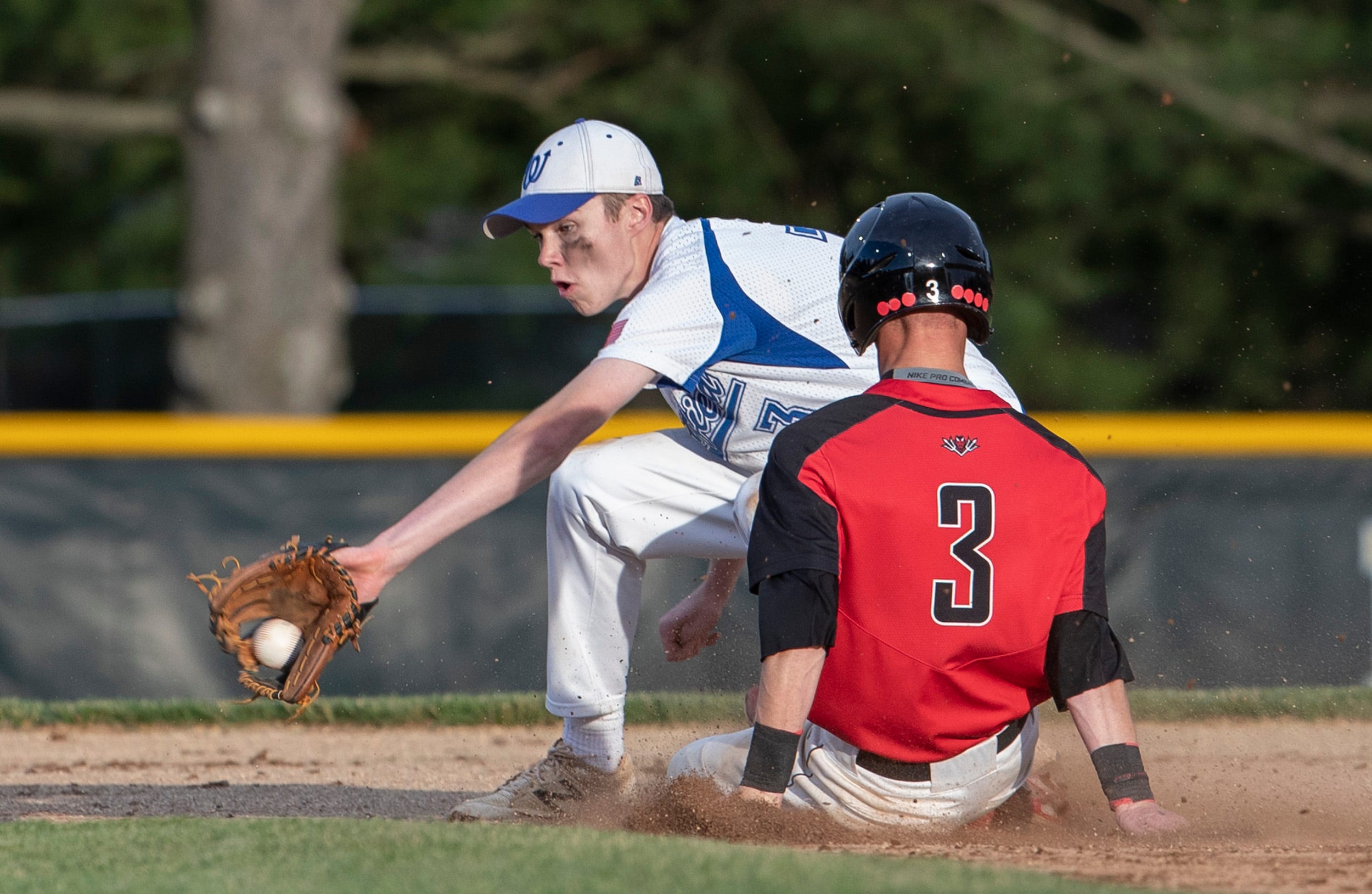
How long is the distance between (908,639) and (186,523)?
400 centimetres

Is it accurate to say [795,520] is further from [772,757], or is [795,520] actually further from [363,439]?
[363,439]

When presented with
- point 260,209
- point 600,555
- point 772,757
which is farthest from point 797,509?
point 260,209

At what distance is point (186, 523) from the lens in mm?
6219

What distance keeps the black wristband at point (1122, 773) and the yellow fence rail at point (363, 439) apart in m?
3.31

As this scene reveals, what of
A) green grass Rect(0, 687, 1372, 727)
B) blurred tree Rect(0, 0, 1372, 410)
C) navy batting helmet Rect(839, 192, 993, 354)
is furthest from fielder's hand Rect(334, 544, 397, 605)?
blurred tree Rect(0, 0, 1372, 410)

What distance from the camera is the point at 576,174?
13.1 ft

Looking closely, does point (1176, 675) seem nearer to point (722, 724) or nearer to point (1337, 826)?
point (722, 724)

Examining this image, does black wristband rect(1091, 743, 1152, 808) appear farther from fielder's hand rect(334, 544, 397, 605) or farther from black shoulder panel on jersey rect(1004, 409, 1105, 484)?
fielder's hand rect(334, 544, 397, 605)

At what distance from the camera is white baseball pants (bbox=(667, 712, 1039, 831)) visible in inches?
125

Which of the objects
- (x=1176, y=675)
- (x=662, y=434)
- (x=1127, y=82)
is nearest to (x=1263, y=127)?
(x=1127, y=82)

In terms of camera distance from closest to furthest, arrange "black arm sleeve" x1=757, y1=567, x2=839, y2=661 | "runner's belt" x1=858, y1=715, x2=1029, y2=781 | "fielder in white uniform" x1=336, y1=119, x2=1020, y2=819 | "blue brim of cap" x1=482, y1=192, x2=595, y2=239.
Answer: "black arm sleeve" x1=757, y1=567, x2=839, y2=661, "runner's belt" x1=858, y1=715, x2=1029, y2=781, "fielder in white uniform" x1=336, y1=119, x2=1020, y2=819, "blue brim of cap" x1=482, y1=192, x2=595, y2=239

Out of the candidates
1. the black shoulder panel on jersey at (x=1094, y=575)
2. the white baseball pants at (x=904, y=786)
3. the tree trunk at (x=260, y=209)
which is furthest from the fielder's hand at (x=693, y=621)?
the tree trunk at (x=260, y=209)

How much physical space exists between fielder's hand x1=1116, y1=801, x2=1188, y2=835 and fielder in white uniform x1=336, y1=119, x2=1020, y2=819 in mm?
1104

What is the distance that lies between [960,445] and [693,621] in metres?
1.44
